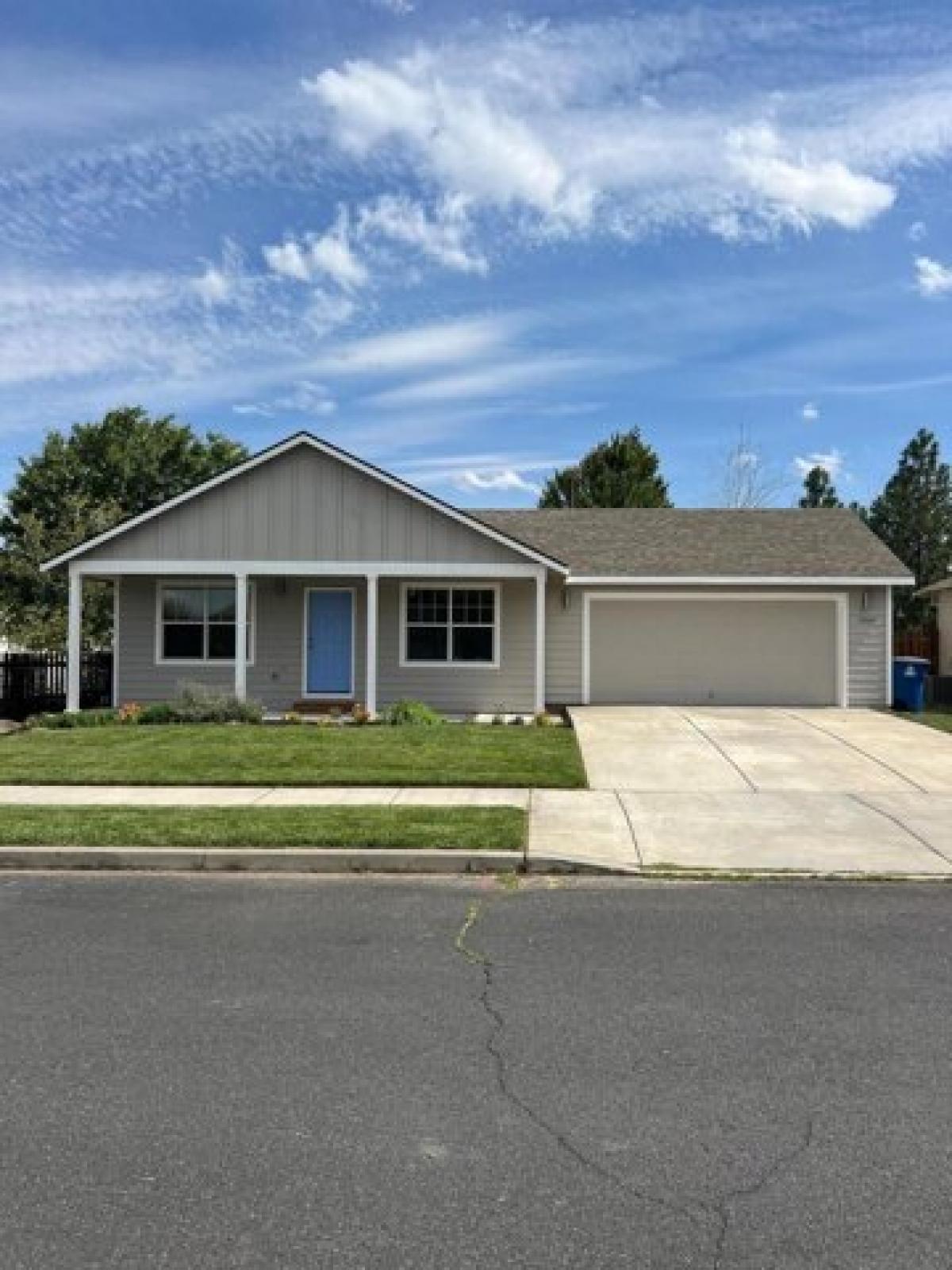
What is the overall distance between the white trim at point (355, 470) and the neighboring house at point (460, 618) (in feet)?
0.37

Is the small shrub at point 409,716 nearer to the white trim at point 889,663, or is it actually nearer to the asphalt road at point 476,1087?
the white trim at point 889,663

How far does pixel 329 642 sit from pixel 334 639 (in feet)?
0.36

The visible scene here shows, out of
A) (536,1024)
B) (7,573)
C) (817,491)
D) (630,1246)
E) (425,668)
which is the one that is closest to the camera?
(630,1246)

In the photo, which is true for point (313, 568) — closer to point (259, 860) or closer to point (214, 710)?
point (214, 710)

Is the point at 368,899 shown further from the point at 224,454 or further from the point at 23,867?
the point at 224,454

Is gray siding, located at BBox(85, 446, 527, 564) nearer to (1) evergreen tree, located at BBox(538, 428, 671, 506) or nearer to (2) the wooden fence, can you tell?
(2) the wooden fence

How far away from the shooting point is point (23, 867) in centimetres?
879

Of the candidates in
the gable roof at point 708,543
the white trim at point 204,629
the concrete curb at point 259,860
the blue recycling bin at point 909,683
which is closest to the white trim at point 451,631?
the gable roof at point 708,543

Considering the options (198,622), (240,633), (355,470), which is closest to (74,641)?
(198,622)

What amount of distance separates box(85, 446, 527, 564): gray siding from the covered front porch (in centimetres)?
129

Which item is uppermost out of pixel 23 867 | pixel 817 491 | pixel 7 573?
pixel 817 491

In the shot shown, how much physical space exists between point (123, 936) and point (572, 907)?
2.86 metres

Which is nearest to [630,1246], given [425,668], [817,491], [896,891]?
[896,891]

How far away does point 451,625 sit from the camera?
70.7ft
